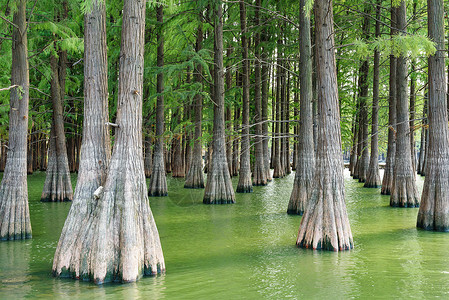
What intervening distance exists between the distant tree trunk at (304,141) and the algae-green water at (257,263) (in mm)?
624

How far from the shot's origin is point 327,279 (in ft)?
22.1

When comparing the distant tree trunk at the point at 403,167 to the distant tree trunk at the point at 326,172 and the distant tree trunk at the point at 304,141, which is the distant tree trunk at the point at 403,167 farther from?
the distant tree trunk at the point at 326,172

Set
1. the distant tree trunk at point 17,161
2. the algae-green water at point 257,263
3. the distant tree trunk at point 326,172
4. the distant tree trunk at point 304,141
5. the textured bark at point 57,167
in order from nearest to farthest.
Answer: the algae-green water at point 257,263
the distant tree trunk at point 326,172
the distant tree trunk at point 17,161
the distant tree trunk at point 304,141
the textured bark at point 57,167

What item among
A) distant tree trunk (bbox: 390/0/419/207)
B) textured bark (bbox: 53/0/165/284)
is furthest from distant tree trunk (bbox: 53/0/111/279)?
distant tree trunk (bbox: 390/0/419/207)

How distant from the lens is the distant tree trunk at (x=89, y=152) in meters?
6.73

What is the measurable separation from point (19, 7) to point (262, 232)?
732 centimetres

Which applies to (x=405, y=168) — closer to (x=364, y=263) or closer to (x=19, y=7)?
(x=364, y=263)

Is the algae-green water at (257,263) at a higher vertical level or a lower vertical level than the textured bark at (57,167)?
lower

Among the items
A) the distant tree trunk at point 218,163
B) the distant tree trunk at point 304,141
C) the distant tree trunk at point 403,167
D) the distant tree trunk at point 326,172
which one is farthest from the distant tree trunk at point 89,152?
the distant tree trunk at point 403,167

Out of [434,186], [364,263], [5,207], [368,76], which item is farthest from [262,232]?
[368,76]

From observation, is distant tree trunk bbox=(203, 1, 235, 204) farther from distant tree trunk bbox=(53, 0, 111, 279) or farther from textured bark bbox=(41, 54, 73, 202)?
distant tree trunk bbox=(53, 0, 111, 279)

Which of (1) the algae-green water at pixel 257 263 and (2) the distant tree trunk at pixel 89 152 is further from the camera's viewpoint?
(2) the distant tree trunk at pixel 89 152

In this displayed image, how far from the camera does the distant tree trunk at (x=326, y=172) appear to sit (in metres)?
8.39

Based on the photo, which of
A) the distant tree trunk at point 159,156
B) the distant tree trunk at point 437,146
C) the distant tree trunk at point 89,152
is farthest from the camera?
the distant tree trunk at point 159,156
